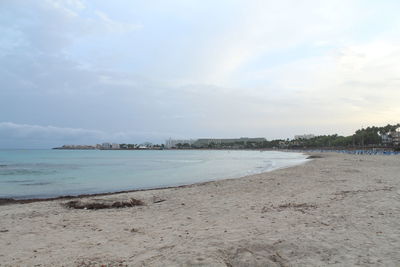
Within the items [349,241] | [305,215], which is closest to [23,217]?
[305,215]

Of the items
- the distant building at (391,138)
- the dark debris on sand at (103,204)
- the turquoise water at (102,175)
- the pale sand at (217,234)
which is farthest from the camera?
the distant building at (391,138)

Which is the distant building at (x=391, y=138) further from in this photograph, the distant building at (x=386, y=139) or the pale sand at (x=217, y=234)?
the pale sand at (x=217, y=234)

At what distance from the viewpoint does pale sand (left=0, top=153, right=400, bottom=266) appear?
501 centimetres

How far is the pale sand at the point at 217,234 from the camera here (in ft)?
16.4

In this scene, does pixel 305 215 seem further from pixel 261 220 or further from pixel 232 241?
pixel 232 241

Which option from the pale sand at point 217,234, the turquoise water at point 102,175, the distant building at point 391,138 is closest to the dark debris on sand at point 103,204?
the pale sand at point 217,234

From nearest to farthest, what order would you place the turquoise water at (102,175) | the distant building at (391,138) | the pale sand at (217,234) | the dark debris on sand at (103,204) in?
the pale sand at (217,234) < the dark debris on sand at (103,204) < the turquoise water at (102,175) < the distant building at (391,138)

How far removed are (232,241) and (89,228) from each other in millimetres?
4255

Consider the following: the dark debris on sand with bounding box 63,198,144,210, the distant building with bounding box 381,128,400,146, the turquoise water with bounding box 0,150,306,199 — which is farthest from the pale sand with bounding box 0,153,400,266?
the distant building with bounding box 381,128,400,146

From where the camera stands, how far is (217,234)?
6609 millimetres

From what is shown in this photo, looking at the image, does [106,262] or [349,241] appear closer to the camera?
[106,262]

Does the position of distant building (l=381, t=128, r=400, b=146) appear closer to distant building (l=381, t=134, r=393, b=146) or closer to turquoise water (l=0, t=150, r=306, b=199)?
distant building (l=381, t=134, r=393, b=146)

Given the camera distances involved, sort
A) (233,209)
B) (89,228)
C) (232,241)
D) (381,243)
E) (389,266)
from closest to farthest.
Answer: (389,266)
(381,243)
(232,241)
(89,228)
(233,209)

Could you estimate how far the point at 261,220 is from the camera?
7.80 metres
